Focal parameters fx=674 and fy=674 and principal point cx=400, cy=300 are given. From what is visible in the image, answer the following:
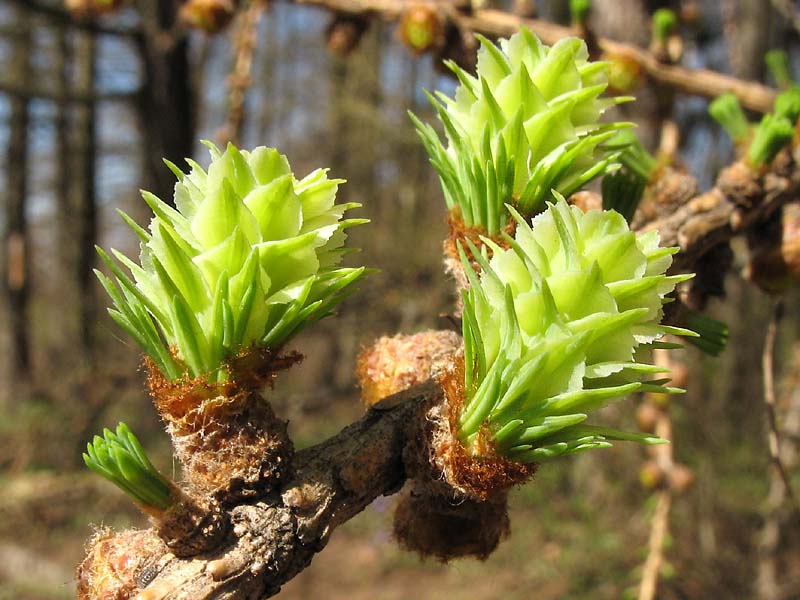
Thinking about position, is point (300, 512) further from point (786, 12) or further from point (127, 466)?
point (786, 12)

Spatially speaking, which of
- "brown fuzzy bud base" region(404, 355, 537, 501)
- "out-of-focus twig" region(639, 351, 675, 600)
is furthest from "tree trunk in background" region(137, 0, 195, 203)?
"brown fuzzy bud base" region(404, 355, 537, 501)

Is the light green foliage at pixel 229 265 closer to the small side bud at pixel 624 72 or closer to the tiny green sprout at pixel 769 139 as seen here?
the tiny green sprout at pixel 769 139

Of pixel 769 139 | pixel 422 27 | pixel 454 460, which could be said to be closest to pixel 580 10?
pixel 422 27

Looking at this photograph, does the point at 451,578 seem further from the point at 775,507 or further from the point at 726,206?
the point at 726,206

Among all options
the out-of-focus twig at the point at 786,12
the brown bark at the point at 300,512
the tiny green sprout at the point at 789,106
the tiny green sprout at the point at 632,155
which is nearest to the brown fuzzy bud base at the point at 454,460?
the brown bark at the point at 300,512

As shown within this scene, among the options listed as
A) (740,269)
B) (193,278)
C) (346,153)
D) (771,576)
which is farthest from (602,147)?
(346,153)

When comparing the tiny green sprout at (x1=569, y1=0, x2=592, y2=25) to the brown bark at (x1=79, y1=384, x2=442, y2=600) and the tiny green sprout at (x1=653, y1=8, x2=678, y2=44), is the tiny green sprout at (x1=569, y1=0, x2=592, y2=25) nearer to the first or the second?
the tiny green sprout at (x1=653, y1=8, x2=678, y2=44)
